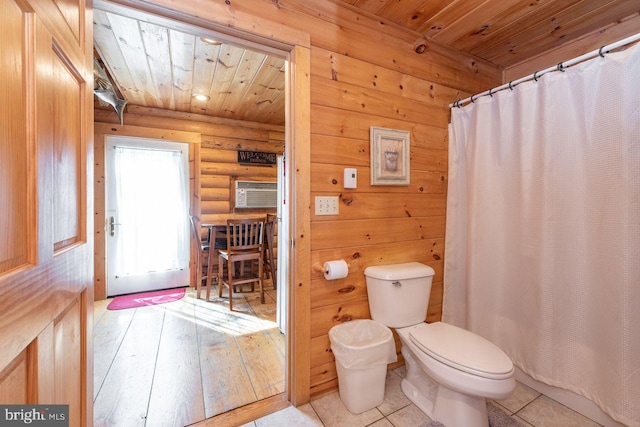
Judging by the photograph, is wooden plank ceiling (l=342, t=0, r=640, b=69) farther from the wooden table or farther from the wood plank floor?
the wooden table

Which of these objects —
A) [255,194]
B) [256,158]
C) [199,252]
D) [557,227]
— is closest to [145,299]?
[199,252]

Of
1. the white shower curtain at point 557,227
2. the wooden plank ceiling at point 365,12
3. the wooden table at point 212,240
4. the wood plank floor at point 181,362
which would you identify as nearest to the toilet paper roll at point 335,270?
the wood plank floor at point 181,362

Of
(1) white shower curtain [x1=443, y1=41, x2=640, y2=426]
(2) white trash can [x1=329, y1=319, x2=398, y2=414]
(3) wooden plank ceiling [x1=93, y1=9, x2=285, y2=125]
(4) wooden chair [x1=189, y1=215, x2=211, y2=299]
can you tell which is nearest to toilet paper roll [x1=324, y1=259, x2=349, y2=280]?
(2) white trash can [x1=329, y1=319, x2=398, y2=414]

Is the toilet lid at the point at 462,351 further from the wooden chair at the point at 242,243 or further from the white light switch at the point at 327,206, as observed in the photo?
the wooden chair at the point at 242,243

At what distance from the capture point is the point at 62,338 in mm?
749

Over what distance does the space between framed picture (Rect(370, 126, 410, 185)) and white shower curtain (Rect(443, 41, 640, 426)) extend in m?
0.45

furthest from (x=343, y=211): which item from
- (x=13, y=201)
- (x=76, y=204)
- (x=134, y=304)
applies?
(x=134, y=304)

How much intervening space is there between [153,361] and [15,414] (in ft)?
5.39

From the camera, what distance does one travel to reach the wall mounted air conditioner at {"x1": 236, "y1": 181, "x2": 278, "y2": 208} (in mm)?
3797

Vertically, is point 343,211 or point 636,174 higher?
point 636,174

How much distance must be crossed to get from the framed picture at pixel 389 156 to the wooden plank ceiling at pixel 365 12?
72 cm

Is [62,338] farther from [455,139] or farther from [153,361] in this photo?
[455,139]

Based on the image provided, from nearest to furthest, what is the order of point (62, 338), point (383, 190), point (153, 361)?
1. point (62, 338)
2. point (383, 190)
3. point (153, 361)

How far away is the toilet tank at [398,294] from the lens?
1.55 metres
